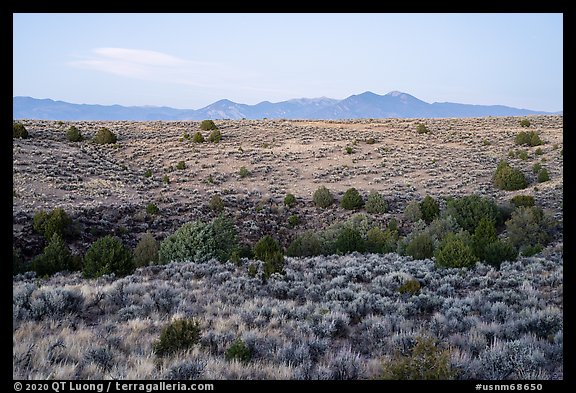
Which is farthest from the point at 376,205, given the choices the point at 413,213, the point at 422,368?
the point at 422,368

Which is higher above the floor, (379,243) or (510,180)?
(510,180)

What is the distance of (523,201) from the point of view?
2661 cm

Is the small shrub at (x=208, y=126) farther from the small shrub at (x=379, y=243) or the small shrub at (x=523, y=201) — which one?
the small shrub at (x=379, y=243)

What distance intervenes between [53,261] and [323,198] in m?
19.5

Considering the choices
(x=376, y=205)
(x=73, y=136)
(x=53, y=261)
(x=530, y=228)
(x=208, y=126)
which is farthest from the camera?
(x=208, y=126)

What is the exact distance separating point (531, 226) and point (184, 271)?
1753cm

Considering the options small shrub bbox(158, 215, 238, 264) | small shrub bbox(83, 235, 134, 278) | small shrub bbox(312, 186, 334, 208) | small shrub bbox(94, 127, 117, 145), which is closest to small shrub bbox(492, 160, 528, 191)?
small shrub bbox(312, 186, 334, 208)

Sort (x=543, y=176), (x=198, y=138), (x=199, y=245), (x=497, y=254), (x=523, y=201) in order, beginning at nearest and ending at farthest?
(x=497, y=254) → (x=199, y=245) → (x=523, y=201) → (x=543, y=176) → (x=198, y=138)

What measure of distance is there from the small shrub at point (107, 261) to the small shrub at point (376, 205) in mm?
19768

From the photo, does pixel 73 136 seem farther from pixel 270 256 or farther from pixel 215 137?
pixel 270 256

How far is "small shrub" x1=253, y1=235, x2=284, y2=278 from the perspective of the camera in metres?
11.1
